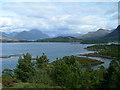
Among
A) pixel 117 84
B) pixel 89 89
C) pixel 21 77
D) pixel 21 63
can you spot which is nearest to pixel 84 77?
pixel 89 89

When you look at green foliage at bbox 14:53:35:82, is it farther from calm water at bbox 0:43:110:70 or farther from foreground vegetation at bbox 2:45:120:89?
calm water at bbox 0:43:110:70

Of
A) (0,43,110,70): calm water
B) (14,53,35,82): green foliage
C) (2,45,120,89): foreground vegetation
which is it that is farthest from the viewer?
(0,43,110,70): calm water

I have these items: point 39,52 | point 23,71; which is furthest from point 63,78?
point 39,52

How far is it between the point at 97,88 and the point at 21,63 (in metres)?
18.5

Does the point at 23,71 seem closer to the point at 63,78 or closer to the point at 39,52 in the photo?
the point at 63,78

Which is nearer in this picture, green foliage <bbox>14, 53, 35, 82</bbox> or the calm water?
green foliage <bbox>14, 53, 35, 82</bbox>

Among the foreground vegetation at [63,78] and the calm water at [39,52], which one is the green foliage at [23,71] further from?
the calm water at [39,52]

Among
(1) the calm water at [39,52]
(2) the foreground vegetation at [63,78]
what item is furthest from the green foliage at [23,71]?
(1) the calm water at [39,52]

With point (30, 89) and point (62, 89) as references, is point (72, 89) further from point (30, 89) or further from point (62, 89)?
point (30, 89)

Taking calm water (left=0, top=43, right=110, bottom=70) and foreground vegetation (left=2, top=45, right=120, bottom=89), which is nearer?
foreground vegetation (left=2, top=45, right=120, bottom=89)

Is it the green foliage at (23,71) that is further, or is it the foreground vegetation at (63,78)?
the green foliage at (23,71)

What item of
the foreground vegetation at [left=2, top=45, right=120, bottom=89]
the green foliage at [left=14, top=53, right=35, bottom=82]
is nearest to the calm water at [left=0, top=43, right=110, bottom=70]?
the green foliage at [left=14, top=53, right=35, bottom=82]

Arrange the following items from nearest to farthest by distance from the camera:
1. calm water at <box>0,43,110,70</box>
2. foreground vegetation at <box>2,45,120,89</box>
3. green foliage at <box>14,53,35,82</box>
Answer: foreground vegetation at <box>2,45,120,89</box>
green foliage at <box>14,53,35,82</box>
calm water at <box>0,43,110,70</box>

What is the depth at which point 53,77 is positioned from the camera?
18031mm
